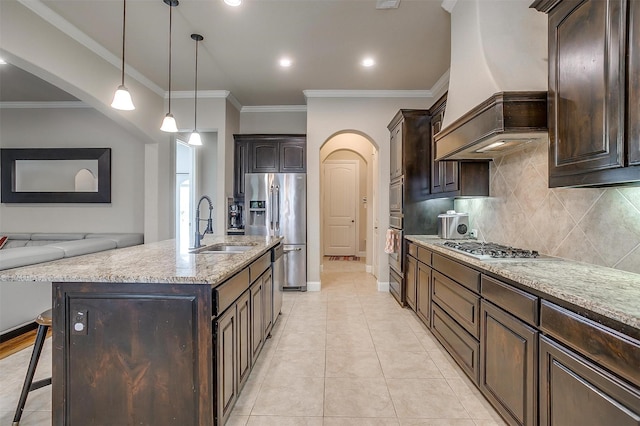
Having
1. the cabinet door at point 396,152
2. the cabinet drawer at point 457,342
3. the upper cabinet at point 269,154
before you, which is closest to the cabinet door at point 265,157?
the upper cabinet at point 269,154

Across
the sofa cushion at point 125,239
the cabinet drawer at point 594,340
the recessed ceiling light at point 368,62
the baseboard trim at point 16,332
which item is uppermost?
the recessed ceiling light at point 368,62

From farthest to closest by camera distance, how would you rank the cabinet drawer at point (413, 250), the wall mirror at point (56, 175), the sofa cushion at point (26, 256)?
1. the wall mirror at point (56, 175)
2. the cabinet drawer at point (413, 250)
3. the sofa cushion at point (26, 256)

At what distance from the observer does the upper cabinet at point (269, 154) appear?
491 centimetres

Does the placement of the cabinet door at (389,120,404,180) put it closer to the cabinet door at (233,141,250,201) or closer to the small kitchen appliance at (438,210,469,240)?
the small kitchen appliance at (438,210,469,240)

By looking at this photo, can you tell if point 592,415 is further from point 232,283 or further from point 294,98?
point 294,98

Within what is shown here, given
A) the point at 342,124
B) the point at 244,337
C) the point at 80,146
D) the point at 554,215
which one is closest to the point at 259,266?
the point at 244,337

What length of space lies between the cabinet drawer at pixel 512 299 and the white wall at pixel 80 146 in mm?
4987

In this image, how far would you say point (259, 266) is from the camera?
8.35 feet

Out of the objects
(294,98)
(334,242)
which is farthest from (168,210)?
(334,242)

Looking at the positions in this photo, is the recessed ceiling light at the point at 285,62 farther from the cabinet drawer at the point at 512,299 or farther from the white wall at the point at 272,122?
the cabinet drawer at the point at 512,299

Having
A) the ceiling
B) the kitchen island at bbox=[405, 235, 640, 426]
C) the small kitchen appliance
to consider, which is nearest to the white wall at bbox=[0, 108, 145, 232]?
the ceiling

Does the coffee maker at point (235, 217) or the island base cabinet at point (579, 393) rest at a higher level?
the coffee maker at point (235, 217)

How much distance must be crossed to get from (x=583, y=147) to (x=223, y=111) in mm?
4462

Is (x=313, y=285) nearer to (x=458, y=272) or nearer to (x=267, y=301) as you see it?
(x=267, y=301)
